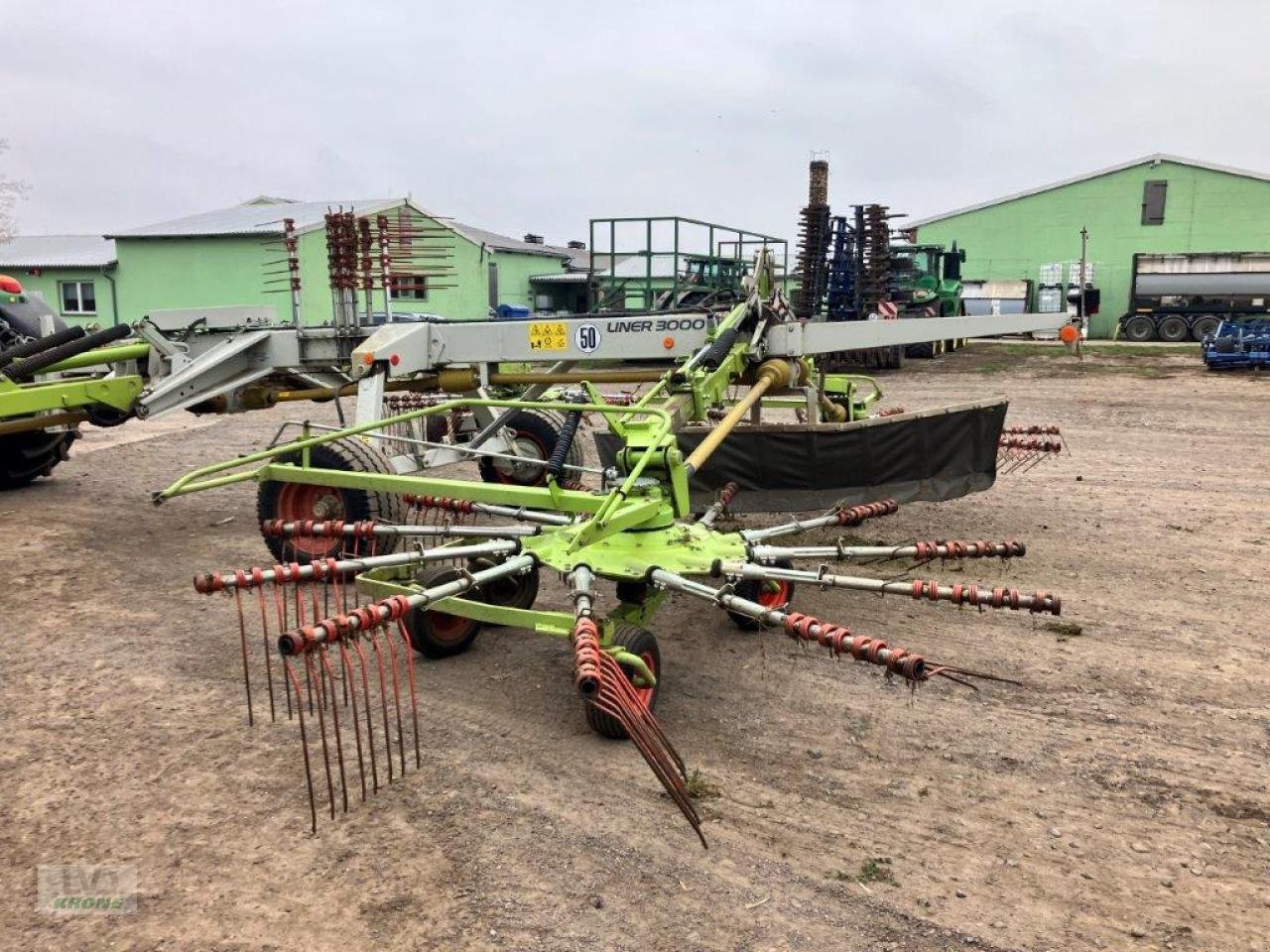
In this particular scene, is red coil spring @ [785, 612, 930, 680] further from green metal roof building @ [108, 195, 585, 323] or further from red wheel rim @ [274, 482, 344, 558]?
green metal roof building @ [108, 195, 585, 323]

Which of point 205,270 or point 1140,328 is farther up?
point 205,270

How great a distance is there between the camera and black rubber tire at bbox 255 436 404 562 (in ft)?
19.1

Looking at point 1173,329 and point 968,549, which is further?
point 1173,329

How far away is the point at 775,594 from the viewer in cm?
514

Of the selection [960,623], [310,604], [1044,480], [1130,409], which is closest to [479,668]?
[310,604]

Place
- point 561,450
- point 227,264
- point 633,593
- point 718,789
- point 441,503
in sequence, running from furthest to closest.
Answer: point 227,264
point 441,503
point 561,450
point 633,593
point 718,789

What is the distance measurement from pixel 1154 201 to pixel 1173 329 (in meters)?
6.62

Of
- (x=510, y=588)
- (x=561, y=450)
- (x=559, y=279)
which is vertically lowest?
(x=510, y=588)

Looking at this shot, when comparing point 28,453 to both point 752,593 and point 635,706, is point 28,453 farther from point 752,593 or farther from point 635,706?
point 635,706

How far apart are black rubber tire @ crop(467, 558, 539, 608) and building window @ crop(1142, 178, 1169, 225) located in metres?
33.8

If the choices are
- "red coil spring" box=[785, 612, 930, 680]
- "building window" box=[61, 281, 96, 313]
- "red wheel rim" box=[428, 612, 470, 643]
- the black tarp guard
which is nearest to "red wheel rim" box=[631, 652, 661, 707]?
"red coil spring" box=[785, 612, 930, 680]

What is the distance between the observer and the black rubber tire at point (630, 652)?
3.89m

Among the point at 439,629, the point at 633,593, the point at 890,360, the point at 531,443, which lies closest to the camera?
the point at 633,593

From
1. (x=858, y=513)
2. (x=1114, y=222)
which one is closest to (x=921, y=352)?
(x=1114, y=222)
